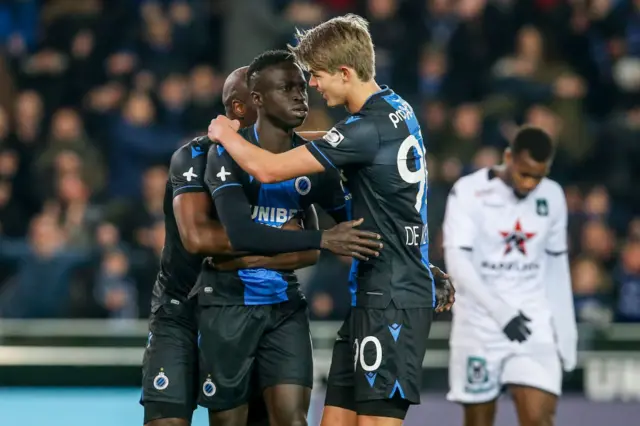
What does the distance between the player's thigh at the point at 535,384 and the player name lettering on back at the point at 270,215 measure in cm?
207

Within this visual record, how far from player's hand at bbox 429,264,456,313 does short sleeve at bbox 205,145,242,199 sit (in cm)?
92

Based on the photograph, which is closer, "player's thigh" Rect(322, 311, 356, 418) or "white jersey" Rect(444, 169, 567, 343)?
"player's thigh" Rect(322, 311, 356, 418)

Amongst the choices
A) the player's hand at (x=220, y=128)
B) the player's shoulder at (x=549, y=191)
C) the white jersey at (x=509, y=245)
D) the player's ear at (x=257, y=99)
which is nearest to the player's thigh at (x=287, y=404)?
the player's hand at (x=220, y=128)

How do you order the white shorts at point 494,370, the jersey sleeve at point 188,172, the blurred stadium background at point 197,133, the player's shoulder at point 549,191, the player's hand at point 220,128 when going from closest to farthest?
the player's hand at point 220,128 < the jersey sleeve at point 188,172 < the white shorts at point 494,370 < the player's shoulder at point 549,191 < the blurred stadium background at point 197,133

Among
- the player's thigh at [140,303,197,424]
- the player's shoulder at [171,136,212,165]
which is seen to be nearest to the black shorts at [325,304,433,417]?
the player's thigh at [140,303,197,424]

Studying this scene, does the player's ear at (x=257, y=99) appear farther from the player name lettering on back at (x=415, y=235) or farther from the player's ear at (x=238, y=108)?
the player name lettering on back at (x=415, y=235)

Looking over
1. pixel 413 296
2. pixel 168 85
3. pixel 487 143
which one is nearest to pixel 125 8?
pixel 168 85

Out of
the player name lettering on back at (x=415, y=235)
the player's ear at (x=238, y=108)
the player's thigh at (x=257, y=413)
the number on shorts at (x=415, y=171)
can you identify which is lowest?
the player's thigh at (x=257, y=413)

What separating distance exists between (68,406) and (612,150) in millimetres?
5639

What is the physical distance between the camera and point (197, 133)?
1205cm

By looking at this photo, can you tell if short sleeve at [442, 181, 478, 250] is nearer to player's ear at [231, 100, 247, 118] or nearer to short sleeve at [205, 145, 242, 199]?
player's ear at [231, 100, 247, 118]

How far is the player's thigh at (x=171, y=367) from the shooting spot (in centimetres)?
573

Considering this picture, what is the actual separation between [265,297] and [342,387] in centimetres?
51

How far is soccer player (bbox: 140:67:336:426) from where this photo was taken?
5528mm
